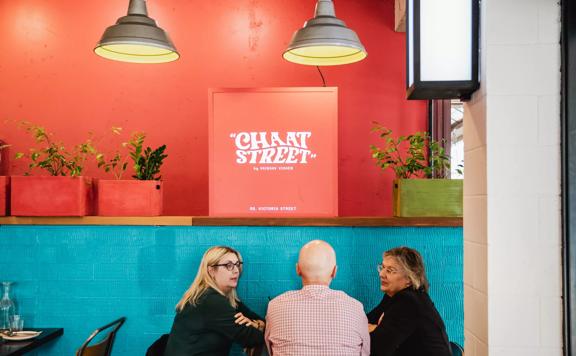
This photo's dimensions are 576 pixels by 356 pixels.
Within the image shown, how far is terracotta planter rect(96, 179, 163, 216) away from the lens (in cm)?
355

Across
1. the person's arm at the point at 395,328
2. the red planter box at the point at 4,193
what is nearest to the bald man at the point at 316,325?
the person's arm at the point at 395,328

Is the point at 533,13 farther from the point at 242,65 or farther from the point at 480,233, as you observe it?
the point at 242,65

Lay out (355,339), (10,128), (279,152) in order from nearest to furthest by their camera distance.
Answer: (355,339) < (279,152) < (10,128)

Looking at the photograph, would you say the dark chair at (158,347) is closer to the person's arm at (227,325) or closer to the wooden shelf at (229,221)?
the person's arm at (227,325)

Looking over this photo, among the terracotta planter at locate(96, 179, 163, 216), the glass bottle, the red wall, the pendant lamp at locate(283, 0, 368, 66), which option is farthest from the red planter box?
the pendant lamp at locate(283, 0, 368, 66)

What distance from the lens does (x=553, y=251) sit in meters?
1.84

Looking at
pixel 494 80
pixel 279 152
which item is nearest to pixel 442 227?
A: pixel 279 152

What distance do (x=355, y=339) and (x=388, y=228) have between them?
39.9 inches

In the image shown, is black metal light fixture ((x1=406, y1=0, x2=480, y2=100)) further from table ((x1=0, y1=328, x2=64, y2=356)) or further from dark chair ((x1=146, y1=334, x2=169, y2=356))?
table ((x1=0, y1=328, x2=64, y2=356))

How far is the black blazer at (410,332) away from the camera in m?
2.81

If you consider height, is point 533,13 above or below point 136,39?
below

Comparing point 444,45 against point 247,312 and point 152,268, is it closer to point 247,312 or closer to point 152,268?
point 247,312

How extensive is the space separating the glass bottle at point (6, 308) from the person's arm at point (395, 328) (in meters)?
2.17

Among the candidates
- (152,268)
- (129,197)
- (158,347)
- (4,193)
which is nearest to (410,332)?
(158,347)
